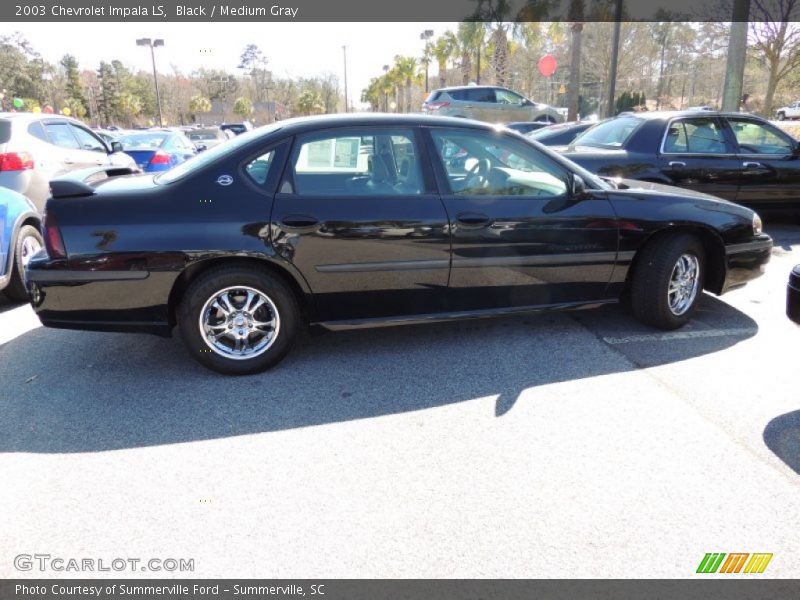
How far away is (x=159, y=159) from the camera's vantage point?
10812 mm

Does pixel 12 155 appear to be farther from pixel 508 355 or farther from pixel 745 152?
pixel 745 152

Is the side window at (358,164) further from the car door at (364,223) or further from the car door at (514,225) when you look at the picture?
the car door at (514,225)

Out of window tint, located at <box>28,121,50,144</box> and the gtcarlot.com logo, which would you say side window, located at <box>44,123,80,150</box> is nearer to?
window tint, located at <box>28,121,50,144</box>

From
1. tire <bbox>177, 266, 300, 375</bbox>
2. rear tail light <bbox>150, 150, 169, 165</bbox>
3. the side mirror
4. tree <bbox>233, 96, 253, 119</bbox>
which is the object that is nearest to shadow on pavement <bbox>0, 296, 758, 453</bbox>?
tire <bbox>177, 266, 300, 375</bbox>

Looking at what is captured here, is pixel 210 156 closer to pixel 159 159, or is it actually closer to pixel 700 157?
pixel 700 157

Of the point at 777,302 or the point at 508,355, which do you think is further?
the point at 777,302

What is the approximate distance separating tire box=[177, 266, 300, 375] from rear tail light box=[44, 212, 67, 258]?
0.73m

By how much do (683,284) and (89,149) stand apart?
305 inches

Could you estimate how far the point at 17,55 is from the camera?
192 ft

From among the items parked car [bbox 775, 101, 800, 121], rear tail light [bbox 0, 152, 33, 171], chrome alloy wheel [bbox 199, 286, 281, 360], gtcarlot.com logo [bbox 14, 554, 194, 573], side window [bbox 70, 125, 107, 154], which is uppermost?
parked car [bbox 775, 101, 800, 121]

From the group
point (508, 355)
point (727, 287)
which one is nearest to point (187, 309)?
point (508, 355)

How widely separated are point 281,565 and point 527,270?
2.54 m

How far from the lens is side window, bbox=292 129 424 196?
363cm

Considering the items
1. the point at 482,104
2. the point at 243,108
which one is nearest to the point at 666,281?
the point at 482,104
